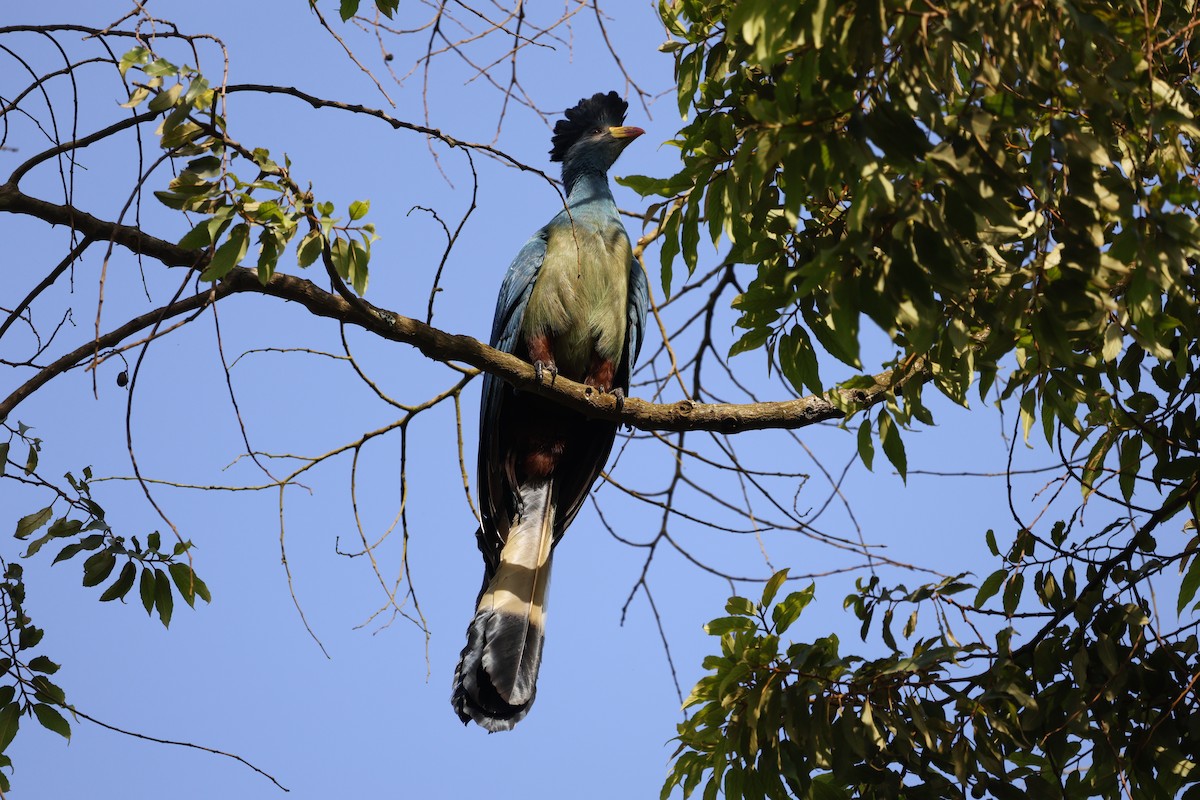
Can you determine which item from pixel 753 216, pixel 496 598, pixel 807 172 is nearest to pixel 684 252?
pixel 753 216

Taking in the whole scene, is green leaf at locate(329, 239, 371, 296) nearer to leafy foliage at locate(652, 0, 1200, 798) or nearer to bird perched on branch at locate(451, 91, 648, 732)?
leafy foliage at locate(652, 0, 1200, 798)

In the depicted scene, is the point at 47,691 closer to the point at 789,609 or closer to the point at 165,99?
the point at 165,99

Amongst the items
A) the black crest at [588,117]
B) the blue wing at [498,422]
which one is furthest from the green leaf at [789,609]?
the black crest at [588,117]

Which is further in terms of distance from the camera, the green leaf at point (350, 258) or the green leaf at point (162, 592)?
the green leaf at point (162, 592)

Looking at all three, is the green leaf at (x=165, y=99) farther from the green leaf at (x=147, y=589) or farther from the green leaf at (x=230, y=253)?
the green leaf at (x=147, y=589)

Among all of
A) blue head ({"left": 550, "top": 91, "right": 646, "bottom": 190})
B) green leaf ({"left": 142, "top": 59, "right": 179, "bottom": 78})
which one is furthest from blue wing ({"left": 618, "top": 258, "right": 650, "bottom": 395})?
green leaf ({"left": 142, "top": 59, "right": 179, "bottom": 78})

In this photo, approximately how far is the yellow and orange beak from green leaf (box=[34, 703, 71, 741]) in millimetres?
3385

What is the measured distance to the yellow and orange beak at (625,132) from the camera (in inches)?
194

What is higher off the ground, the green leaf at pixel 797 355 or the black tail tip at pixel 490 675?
the green leaf at pixel 797 355

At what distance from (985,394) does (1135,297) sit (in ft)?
2.18

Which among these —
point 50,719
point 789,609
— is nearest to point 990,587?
point 789,609

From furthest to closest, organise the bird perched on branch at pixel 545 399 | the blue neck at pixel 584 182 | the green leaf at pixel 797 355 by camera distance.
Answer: the blue neck at pixel 584 182, the bird perched on branch at pixel 545 399, the green leaf at pixel 797 355

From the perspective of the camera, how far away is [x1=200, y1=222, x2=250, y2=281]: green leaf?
1.98 metres

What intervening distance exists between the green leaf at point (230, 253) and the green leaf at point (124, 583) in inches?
36.1
